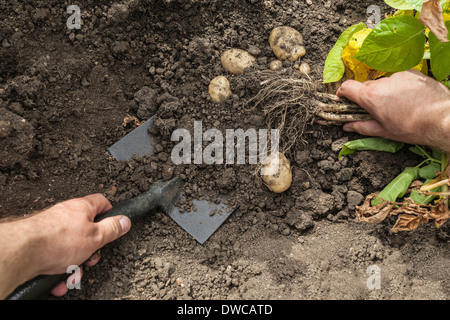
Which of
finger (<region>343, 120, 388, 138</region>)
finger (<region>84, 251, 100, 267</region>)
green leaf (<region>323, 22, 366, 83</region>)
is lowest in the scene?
finger (<region>84, 251, 100, 267</region>)

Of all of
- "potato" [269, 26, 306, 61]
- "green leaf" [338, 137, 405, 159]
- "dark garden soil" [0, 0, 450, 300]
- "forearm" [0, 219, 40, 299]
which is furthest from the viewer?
"potato" [269, 26, 306, 61]

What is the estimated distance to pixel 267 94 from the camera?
5.72 ft

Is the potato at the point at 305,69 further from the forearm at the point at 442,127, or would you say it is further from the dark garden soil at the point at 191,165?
the forearm at the point at 442,127

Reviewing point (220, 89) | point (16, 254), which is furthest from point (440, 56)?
point (16, 254)

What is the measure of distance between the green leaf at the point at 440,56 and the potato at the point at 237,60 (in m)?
0.75

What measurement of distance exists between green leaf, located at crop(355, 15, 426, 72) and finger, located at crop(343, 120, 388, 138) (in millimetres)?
237

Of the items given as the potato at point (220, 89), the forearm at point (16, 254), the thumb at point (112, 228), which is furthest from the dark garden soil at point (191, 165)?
the forearm at point (16, 254)

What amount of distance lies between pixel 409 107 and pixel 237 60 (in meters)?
0.78

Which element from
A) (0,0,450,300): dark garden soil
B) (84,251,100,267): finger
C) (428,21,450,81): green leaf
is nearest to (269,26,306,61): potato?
(0,0,450,300): dark garden soil

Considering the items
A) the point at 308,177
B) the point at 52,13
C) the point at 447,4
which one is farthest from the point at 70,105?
the point at 447,4

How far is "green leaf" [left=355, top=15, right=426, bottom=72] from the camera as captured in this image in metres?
1.51

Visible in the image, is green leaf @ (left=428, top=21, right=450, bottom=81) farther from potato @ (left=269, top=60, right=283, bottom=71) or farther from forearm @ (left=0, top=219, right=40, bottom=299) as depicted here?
forearm @ (left=0, top=219, right=40, bottom=299)

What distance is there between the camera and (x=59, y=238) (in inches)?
54.7

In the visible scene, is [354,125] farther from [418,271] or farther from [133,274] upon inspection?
[133,274]
